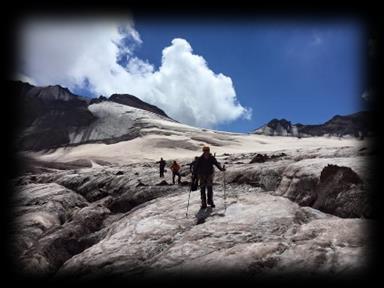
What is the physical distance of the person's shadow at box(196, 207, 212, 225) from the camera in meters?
14.2

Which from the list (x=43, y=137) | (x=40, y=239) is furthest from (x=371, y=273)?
(x=43, y=137)

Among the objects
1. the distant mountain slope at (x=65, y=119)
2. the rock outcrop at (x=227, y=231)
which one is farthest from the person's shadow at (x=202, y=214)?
the distant mountain slope at (x=65, y=119)

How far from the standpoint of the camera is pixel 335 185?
15.4 m

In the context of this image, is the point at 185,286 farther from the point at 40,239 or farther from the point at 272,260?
the point at 40,239

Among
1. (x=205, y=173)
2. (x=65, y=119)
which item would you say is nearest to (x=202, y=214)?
(x=205, y=173)

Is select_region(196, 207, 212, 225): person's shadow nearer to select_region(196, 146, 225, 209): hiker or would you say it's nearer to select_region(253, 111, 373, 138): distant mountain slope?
select_region(196, 146, 225, 209): hiker

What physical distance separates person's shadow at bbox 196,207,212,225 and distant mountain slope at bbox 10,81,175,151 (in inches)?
4314

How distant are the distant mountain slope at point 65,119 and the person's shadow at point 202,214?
360ft

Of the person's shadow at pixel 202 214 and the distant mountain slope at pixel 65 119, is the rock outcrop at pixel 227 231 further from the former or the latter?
the distant mountain slope at pixel 65 119

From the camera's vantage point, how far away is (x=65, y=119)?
478 ft

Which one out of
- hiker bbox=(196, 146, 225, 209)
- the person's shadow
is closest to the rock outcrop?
the person's shadow

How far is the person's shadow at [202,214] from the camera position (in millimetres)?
14234

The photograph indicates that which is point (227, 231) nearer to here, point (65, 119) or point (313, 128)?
point (65, 119)

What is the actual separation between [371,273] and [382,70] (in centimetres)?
614
